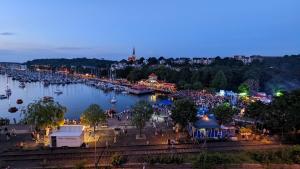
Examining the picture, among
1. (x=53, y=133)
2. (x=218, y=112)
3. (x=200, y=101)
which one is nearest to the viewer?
(x=53, y=133)

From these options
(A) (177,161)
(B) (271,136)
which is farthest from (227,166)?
(B) (271,136)

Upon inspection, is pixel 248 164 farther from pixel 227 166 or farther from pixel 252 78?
pixel 252 78

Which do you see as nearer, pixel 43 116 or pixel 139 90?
pixel 43 116

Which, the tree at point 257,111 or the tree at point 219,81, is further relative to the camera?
the tree at point 219,81

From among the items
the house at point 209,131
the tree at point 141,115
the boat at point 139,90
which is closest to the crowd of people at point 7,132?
the tree at point 141,115

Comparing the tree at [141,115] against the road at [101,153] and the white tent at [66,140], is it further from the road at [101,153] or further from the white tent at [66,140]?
the white tent at [66,140]

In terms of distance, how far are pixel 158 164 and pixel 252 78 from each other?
7098cm

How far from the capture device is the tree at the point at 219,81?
287 ft

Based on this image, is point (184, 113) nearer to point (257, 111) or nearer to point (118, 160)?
point (257, 111)

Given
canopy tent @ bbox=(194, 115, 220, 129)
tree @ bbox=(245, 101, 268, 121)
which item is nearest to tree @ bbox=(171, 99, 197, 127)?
canopy tent @ bbox=(194, 115, 220, 129)

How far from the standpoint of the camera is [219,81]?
8819cm

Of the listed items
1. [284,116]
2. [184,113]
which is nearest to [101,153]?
[184,113]

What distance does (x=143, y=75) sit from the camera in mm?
123625

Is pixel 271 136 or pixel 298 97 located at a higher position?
pixel 298 97
